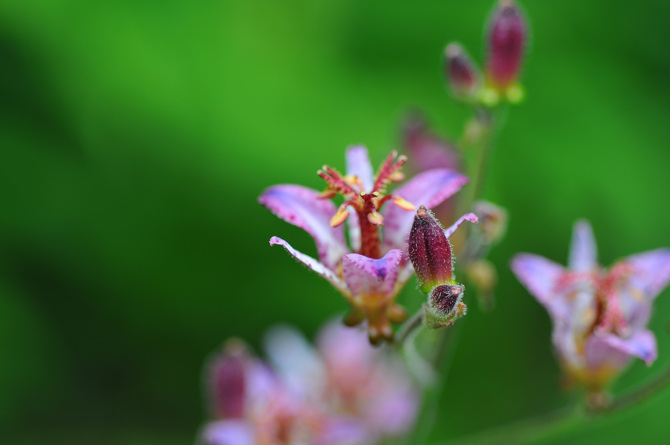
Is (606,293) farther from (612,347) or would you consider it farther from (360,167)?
(360,167)

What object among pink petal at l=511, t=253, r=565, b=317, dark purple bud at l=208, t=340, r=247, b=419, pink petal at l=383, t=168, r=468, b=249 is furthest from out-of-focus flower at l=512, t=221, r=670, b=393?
dark purple bud at l=208, t=340, r=247, b=419

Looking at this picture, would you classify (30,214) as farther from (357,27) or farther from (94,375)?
(357,27)

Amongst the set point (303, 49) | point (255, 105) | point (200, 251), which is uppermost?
point (303, 49)

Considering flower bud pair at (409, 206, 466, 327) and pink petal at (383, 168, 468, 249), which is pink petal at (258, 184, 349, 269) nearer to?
pink petal at (383, 168, 468, 249)

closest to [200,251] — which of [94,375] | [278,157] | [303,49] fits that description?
[278,157]

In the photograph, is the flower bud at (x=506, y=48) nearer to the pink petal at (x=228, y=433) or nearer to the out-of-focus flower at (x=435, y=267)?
the out-of-focus flower at (x=435, y=267)

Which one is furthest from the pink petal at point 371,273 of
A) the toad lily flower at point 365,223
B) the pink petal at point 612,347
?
the pink petal at point 612,347
